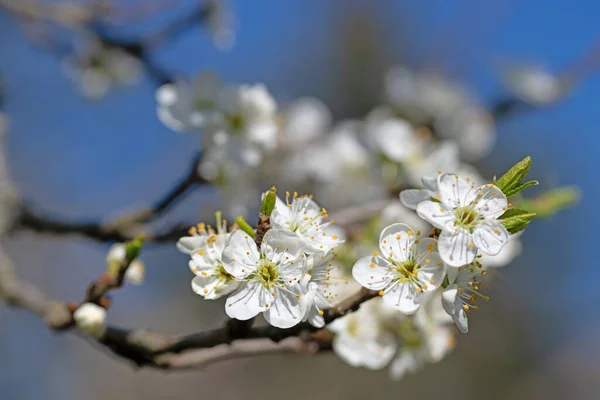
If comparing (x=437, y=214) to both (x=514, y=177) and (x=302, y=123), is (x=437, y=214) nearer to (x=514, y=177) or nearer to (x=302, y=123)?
(x=514, y=177)

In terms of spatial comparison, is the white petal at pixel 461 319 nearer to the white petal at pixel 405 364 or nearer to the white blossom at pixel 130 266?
the white petal at pixel 405 364

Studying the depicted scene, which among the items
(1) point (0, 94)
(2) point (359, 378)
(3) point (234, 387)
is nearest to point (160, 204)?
(1) point (0, 94)

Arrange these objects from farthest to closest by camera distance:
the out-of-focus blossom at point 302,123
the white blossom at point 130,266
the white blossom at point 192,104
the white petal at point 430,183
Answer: the out-of-focus blossom at point 302,123 → the white blossom at point 192,104 → the white blossom at point 130,266 → the white petal at point 430,183

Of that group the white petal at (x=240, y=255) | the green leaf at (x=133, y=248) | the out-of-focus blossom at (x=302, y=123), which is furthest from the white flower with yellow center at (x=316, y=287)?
the out-of-focus blossom at (x=302, y=123)

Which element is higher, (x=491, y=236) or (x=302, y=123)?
(x=302, y=123)

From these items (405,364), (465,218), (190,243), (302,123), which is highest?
(302,123)

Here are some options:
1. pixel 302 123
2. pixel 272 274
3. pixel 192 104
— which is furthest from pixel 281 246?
pixel 302 123

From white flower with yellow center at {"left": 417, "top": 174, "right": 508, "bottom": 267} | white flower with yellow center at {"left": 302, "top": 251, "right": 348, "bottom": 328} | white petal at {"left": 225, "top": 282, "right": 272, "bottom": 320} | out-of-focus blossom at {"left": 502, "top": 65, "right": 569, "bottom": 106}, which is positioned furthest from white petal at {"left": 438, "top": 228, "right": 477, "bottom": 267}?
out-of-focus blossom at {"left": 502, "top": 65, "right": 569, "bottom": 106}
